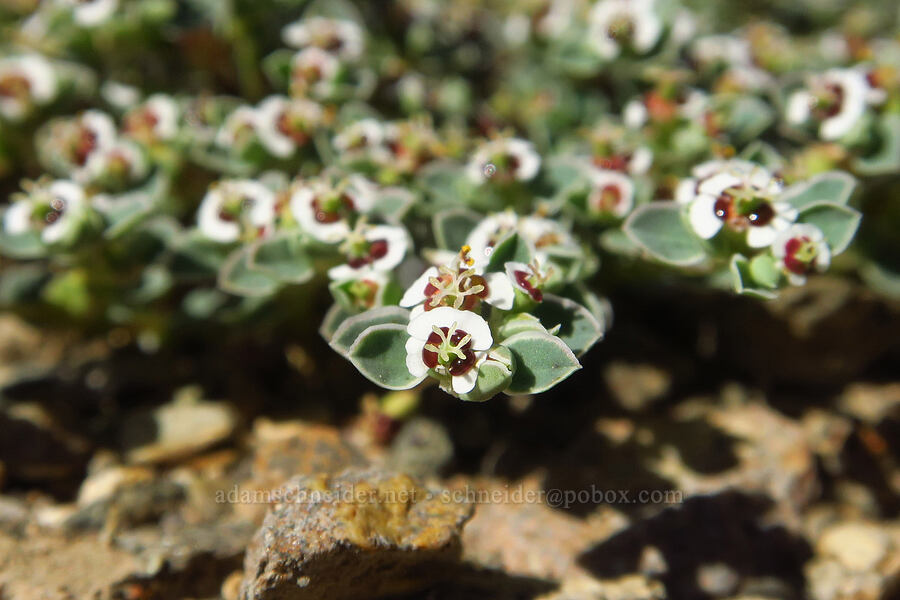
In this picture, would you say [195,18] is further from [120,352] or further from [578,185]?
[578,185]

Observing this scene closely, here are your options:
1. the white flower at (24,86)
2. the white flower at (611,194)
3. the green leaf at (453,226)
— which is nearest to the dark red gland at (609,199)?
the white flower at (611,194)

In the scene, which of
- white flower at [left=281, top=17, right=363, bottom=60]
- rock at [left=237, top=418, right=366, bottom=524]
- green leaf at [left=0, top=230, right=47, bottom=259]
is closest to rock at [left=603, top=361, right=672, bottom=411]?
rock at [left=237, top=418, right=366, bottom=524]

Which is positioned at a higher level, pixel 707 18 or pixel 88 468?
pixel 707 18

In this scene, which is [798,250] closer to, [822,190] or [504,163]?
[822,190]

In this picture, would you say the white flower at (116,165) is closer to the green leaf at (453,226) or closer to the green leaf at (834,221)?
the green leaf at (453,226)

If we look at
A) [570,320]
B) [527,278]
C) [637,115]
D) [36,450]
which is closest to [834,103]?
[637,115]

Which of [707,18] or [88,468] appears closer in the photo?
[88,468]

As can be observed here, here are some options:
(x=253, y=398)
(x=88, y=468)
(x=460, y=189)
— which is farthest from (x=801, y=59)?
(x=88, y=468)
